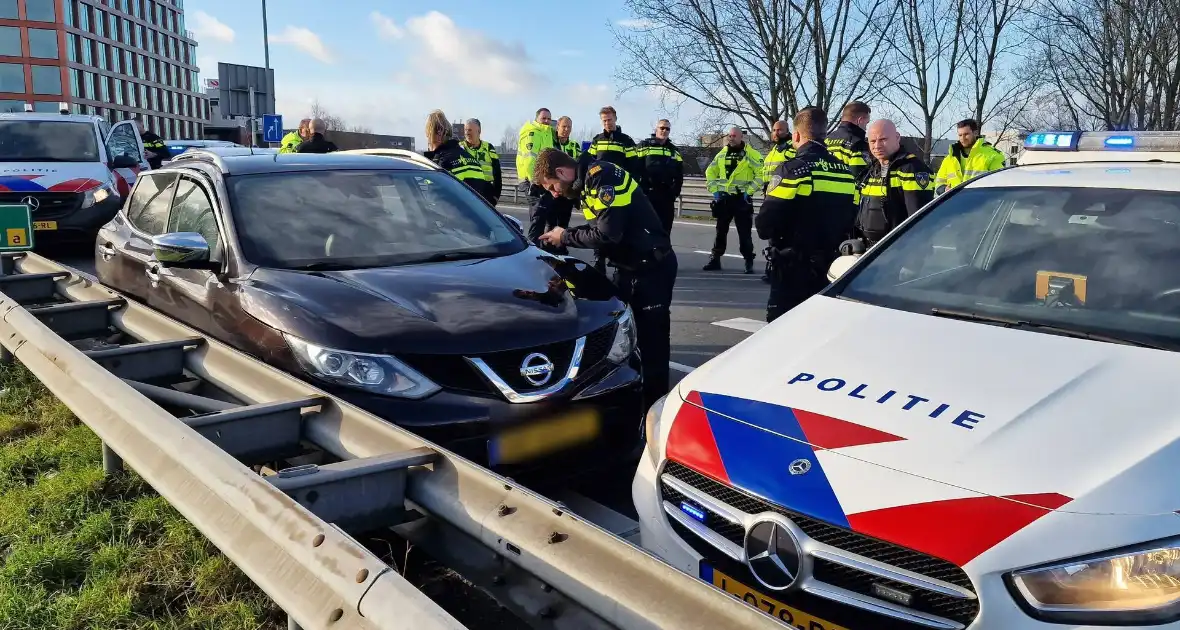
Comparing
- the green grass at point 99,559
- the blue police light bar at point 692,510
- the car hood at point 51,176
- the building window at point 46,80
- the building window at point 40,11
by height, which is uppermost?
the building window at point 40,11

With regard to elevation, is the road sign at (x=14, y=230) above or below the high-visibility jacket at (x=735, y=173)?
below

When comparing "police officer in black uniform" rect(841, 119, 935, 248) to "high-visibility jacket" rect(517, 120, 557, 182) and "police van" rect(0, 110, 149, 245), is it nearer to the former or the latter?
"high-visibility jacket" rect(517, 120, 557, 182)

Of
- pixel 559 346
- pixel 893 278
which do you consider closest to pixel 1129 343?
pixel 893 278

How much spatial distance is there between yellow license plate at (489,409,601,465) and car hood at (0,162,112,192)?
946cm

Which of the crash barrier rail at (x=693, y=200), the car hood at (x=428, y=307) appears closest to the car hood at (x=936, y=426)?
the car hood at (x=428, y=307)

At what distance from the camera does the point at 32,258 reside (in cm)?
643

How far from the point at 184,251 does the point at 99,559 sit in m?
1.58

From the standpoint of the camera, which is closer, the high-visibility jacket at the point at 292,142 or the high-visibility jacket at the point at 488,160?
the high-visibility jacket at the point at 488,160

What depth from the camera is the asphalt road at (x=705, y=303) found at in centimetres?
728

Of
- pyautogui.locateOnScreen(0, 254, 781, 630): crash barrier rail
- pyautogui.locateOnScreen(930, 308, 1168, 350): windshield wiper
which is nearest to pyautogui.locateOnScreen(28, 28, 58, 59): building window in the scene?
pyautogui.locateOnScreen(0, 254, 781, 630): crash barrier rail

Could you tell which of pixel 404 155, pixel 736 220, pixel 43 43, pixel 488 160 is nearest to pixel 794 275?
pixel 404 155

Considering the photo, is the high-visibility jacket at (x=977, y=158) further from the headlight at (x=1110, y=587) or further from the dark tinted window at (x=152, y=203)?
the headlight at (x=1110, y=587)

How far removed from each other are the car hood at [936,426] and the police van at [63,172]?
10208mm

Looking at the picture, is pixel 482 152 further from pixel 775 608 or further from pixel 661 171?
pixel 775 608
